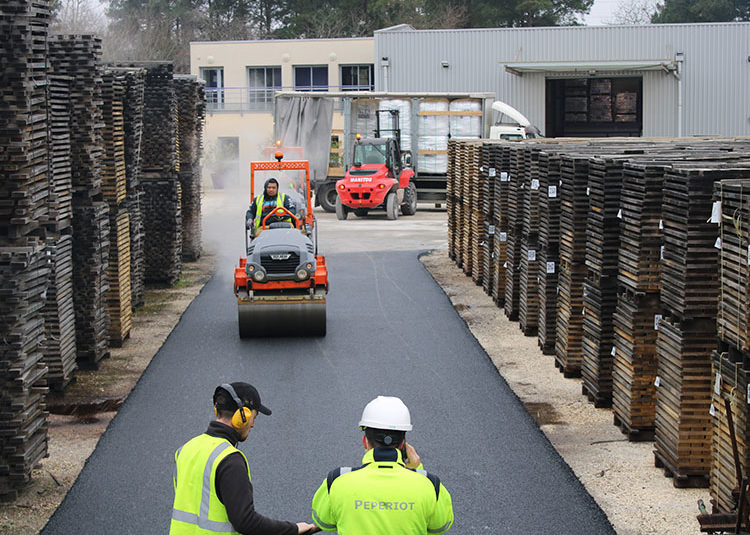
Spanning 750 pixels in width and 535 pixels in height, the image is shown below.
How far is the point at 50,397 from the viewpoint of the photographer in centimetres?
1310

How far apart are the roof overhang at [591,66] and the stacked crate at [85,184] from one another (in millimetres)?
33603

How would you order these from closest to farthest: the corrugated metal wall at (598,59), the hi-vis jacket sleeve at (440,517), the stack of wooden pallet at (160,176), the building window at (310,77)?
the hi-vis jacket sleeve at (440,517) → the stack of wooden pallet at (160,176) → the corrugated metal wall at (598,59) → the building window at (310,77)

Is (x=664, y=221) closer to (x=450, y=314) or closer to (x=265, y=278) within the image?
(x=265, y=278)

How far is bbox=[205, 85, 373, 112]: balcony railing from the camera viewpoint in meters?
56.5

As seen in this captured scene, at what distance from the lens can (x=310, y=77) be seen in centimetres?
5766

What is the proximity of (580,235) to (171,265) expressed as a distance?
10877 millimetres

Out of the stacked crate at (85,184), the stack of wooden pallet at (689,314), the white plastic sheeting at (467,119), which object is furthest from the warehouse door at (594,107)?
the stack of wooden pallet at (689,314)

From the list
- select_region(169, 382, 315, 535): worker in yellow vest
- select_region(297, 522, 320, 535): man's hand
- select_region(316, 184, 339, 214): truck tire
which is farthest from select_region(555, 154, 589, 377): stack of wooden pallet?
select_region(316, 184, 339, 214): truck tire

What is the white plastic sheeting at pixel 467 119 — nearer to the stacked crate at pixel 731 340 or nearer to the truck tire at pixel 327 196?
the truck tire at pixel 327 196

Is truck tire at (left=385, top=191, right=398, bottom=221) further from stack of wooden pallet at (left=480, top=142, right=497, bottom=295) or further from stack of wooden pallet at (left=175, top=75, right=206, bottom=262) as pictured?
stack of wooden pallet at (left=480, top=142, right=497, bottom=295)

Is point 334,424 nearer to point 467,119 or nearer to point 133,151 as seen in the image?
point 133,151

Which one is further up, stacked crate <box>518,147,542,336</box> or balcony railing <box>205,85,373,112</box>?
balcony railing <box>205,85,373,112</box>

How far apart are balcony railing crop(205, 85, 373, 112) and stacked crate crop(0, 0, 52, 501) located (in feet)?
152

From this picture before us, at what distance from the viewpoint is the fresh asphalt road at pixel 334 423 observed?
30.5ft
